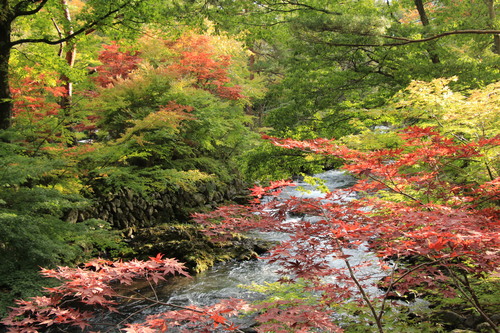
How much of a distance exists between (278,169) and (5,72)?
5597 millimetres

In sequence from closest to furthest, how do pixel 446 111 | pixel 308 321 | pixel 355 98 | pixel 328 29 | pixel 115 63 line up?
1. pixel 308 321
2. pixel 446 111
3. pixel 328 29
4. pixel 355 98
5. pixel 115 63

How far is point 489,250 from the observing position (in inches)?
87.9

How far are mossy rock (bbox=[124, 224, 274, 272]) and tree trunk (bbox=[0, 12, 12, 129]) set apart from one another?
378 cm

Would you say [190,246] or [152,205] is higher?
[152,205]

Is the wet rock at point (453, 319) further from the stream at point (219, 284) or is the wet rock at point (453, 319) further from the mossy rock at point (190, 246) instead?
the mossy rock at point (190, 246)

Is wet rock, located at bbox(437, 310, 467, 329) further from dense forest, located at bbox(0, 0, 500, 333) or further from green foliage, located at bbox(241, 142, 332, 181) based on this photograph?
green foliage, located at bbox(241, 142, 332, 181)

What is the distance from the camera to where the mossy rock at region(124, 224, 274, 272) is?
7.35 meters

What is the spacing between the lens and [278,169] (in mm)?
6816

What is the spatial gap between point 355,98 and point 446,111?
3928 mm

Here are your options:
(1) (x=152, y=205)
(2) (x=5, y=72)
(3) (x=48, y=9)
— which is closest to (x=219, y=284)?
(1) (x=152, y=205)

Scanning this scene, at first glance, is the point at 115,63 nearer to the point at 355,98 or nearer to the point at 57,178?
the point at 57,178

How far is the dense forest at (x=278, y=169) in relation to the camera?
7.91 feet

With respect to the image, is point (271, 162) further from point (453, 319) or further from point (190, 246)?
point (453, 319)

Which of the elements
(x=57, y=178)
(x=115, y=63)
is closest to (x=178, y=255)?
(x=57, y=178)
